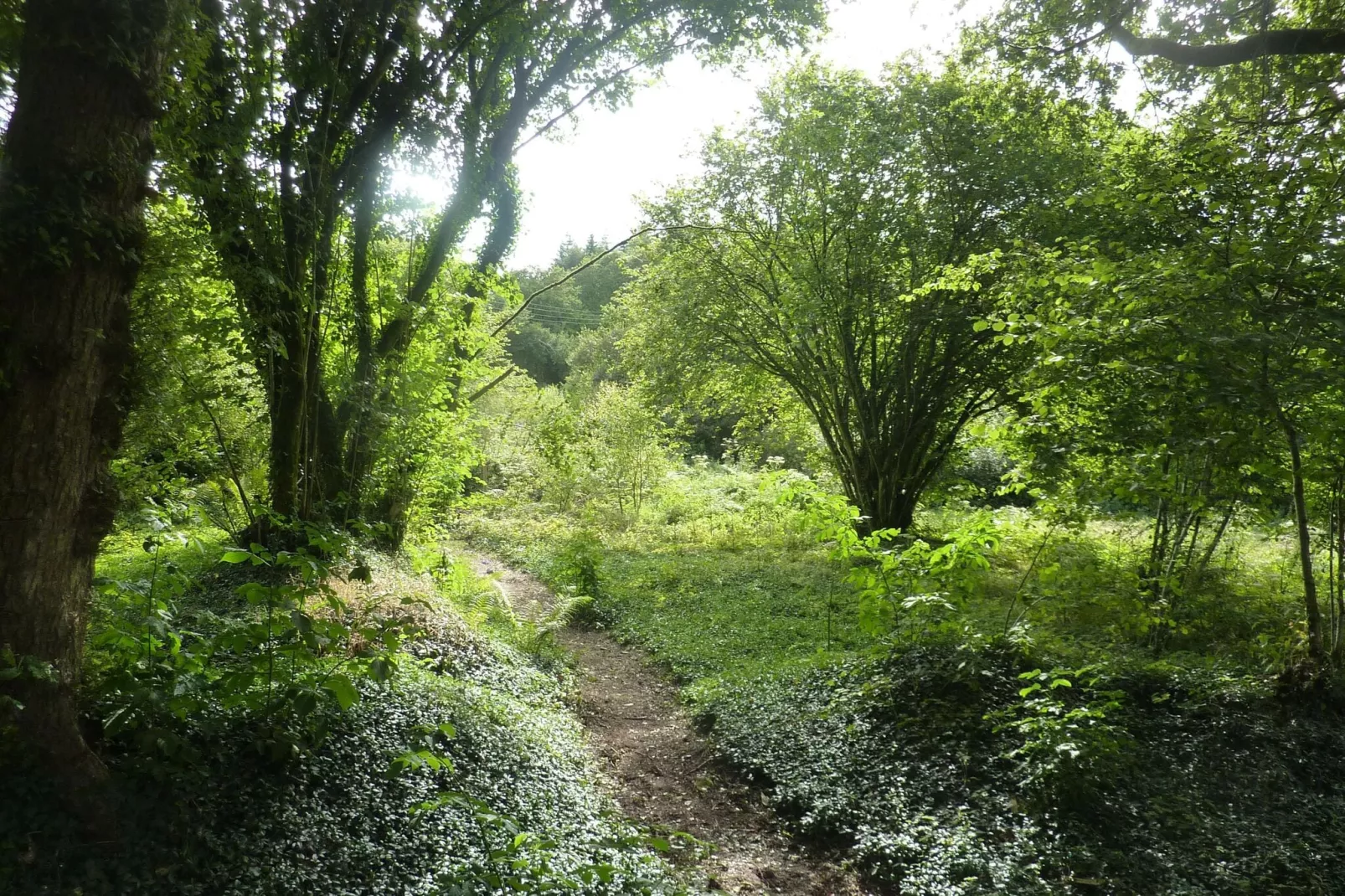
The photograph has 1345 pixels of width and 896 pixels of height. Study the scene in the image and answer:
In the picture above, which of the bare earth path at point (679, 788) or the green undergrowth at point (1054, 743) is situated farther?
the bare earth path at point (679, 788)

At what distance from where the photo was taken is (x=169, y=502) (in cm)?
511

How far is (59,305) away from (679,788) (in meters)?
5.08

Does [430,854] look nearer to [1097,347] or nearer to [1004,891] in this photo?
[1004,891]

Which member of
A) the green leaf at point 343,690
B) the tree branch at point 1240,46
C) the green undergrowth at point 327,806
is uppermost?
the tree branch at point 1240,46

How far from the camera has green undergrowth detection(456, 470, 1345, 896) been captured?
3.90m

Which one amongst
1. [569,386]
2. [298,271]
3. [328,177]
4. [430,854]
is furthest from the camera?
[569,386]

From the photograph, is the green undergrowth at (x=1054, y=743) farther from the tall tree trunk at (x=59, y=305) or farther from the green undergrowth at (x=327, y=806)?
the tall tree trunk at (x=59, y=305)

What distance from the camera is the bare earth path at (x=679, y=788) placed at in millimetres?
4320

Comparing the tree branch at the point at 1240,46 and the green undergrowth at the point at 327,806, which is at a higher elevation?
the tree branch at the point at 1240,46

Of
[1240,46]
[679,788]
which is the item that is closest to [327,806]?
[679,788]

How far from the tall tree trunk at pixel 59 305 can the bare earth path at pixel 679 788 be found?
3401 millimetres

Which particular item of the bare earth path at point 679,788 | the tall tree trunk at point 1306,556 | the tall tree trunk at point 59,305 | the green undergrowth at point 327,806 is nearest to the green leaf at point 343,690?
the green undergrowth at point 327,806

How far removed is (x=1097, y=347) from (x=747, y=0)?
6.68 meters

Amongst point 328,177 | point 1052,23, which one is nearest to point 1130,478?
point 1052,23
